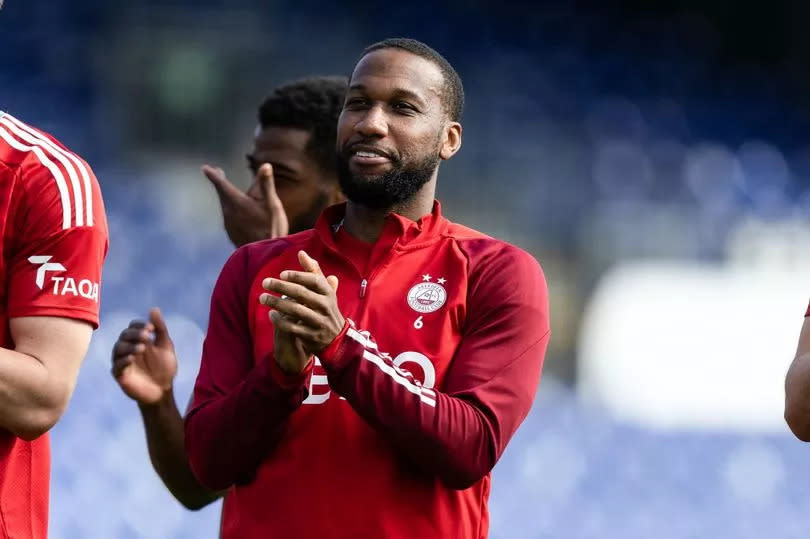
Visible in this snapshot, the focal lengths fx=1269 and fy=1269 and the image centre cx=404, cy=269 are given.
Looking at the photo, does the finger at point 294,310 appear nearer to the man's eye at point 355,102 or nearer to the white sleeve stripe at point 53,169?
the white sleeve stripe at point 53,169

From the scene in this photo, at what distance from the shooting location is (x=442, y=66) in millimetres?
2367

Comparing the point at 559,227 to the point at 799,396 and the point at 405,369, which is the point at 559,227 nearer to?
the point at 405,369

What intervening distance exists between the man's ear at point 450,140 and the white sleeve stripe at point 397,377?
1.82ft

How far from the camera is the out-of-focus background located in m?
6.68

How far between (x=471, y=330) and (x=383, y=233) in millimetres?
244

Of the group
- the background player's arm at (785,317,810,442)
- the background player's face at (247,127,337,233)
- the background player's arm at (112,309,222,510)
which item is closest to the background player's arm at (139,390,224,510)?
the background player's arm at (112,309,222,510)

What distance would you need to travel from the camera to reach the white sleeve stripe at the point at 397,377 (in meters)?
1.93

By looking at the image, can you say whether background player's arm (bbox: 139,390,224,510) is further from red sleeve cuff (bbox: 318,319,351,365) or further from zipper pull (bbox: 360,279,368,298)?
red sleeve cuff (bbox: 318,319,351,365)

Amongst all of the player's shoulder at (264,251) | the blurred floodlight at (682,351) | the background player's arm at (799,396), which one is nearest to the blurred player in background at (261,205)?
the player's shoulder at (264,251)

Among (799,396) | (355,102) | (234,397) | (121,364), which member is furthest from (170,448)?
(799,396)

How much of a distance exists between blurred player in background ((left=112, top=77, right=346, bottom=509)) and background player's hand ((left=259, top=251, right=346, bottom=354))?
0.95 metres

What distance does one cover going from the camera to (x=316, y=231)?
2285mm

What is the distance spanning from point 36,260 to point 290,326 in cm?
38

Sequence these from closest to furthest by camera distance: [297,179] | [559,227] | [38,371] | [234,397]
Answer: [38,371] < [234,397] < [297,179] < [559,227]
